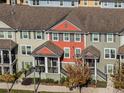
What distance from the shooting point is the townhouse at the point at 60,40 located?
2859 inches

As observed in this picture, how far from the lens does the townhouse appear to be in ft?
238

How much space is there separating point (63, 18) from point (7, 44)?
32.4ft

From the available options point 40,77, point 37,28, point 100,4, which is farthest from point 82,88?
point 100,4

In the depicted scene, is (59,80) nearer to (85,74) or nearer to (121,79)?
(85,74)

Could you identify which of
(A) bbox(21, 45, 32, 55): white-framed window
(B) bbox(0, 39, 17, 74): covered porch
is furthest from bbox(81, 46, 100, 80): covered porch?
(B) bbox(0, 39, 17, 74): covered porch

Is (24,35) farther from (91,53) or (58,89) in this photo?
(91,53)

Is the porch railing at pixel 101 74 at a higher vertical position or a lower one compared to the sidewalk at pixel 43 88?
higher

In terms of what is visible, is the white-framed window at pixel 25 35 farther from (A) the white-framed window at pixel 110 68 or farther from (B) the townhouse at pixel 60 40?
(A) the white-framed window at pixel 110 68

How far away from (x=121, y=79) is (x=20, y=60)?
18.8 m

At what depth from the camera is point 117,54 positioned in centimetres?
7181

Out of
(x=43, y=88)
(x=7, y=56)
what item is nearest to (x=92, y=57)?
(x=43, y=88)

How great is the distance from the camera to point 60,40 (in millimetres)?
74062

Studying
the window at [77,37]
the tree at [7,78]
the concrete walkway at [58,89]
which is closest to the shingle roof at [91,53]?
the window at [77,37]

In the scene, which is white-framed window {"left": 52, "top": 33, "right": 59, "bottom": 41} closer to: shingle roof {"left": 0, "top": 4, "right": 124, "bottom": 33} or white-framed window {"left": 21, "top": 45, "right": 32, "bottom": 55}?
shingle roof {"left": 0, "top": 4, "right": 124, "bottom": 33}
